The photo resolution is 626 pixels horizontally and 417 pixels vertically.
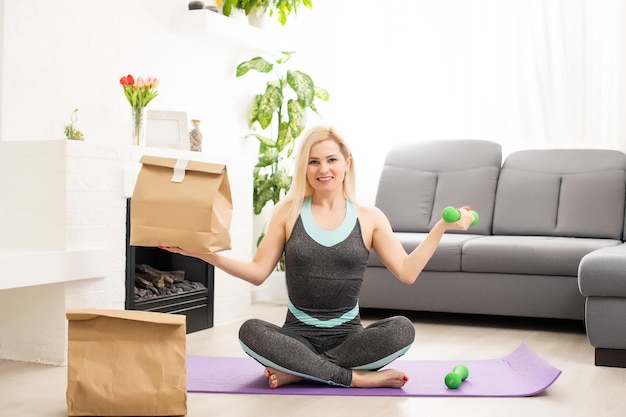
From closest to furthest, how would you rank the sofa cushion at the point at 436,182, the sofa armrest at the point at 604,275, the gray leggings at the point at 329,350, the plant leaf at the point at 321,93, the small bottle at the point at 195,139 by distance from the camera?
the gray leggings at the point at 329,350
the sofa armrest at the point at 604,275
the small bottle at the point at 195,139
the sofa cushion at the point at 436,182
the plant leaf at the point at 321,93

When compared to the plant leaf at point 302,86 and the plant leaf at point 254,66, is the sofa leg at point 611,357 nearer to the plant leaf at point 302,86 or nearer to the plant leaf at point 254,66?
the plant leaf at point 302,86

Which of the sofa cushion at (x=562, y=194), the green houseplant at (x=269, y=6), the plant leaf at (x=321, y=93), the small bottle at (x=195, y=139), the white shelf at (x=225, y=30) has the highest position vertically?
the green houseplant at (x=269, y=6)

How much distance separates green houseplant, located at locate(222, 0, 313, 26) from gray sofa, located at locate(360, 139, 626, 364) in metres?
1.09

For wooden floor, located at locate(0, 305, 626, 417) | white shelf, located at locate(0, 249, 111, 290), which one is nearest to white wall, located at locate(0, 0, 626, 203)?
white shelf, located at locate(0, 249, 111, 290)

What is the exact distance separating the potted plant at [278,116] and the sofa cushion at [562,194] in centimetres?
130

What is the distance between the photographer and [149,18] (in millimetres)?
4367

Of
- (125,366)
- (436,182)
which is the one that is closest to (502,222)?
(436,182)

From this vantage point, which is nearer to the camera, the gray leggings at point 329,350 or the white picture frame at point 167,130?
the gray leggings at point 329,350

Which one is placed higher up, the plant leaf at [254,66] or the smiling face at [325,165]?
the plant leaf at [254,66]

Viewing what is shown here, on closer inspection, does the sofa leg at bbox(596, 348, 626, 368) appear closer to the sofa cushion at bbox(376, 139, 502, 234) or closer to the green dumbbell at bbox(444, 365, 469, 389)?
the green dumbbell at bbox(444, 365, 469, 389)

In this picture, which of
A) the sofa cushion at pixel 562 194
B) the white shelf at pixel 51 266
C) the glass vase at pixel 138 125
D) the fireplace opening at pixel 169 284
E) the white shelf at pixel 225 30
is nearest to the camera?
the white shelf at pixel 51 266

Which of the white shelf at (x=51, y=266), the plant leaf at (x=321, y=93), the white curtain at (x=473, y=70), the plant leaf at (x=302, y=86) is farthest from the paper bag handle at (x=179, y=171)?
the white curtain at (x=473, y=70)

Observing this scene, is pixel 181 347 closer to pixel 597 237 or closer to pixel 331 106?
pixel 597 237

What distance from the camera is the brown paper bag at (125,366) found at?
8.06ft
